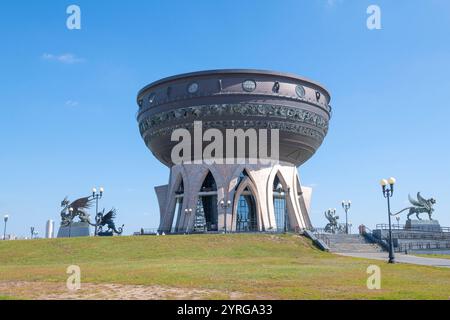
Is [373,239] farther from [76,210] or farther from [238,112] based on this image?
[76,210]

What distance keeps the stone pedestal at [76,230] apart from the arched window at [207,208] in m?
15.2

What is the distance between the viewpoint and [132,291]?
13.3 metres

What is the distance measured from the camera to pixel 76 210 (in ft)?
197

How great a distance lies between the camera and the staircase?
39759mm

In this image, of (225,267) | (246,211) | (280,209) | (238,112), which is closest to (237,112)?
(238,112)

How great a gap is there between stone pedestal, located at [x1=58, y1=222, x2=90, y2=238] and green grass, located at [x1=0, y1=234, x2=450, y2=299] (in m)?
21.8

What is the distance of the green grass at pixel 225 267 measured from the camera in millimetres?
13641

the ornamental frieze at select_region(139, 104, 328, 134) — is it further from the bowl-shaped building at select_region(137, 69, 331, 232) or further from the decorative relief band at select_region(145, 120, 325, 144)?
the decorative relief band at select_region(145, 120, 325, 144)

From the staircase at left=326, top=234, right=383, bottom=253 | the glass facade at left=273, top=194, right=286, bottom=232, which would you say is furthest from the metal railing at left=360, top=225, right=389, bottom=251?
the glass facade at left=273, top=194, right=286, bottom=232

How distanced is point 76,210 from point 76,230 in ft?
9.78

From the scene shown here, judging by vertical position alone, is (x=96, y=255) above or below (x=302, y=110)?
below

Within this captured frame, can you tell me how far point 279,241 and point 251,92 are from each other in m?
21.0
